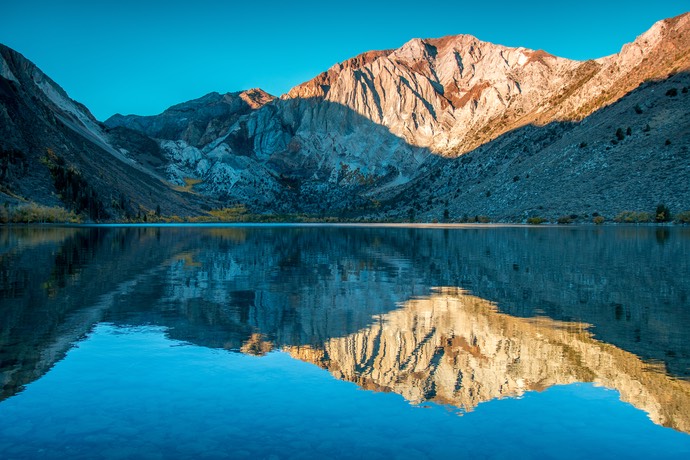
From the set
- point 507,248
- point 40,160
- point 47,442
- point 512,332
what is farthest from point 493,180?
point 47,442

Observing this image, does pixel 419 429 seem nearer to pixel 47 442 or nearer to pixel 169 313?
pixel 47 442

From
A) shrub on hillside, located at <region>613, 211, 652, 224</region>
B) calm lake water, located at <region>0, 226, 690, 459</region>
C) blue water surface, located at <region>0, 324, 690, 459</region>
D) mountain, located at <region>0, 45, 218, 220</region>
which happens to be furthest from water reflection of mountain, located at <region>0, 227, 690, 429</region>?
mountain, located at <region>0, 45, 218, 220</region>

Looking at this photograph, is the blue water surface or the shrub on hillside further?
the shrub on hillside

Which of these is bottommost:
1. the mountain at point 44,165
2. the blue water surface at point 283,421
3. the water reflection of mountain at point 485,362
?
the blue water surface at point 283,421

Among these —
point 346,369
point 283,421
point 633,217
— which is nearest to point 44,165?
point 633,217

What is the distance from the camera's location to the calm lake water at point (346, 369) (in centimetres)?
941

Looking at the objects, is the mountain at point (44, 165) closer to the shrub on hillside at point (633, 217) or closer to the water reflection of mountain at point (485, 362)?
the shrub on hillside at point (633, 217)

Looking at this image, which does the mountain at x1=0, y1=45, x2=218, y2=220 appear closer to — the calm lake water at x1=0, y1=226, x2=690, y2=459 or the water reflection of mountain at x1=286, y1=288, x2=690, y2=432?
the calm lake water at x1=0, y1=226, x2=690, y2=459

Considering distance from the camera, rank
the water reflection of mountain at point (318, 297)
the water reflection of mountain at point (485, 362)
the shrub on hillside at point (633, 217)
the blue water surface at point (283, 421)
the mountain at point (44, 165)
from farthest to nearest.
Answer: the mountain at point (44, 165) → the shrub on hillside at point (633, 217) → the water reflection of mountain at point (318, 297) → the water reflection of mountain at point (485, 362) → the blue water surface at point (283, 421)

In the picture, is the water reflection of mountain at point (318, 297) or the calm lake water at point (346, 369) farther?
the water reflection of mountain at point (318, 297)

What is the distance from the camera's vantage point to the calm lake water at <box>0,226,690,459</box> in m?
9.41

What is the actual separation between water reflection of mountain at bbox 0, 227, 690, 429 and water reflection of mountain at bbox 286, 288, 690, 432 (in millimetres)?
163

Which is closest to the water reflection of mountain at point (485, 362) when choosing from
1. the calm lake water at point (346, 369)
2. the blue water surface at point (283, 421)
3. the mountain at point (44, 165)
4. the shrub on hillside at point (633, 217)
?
the calm lake water at point (346, 369)

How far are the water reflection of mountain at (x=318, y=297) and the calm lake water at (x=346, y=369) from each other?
0.14 meters
